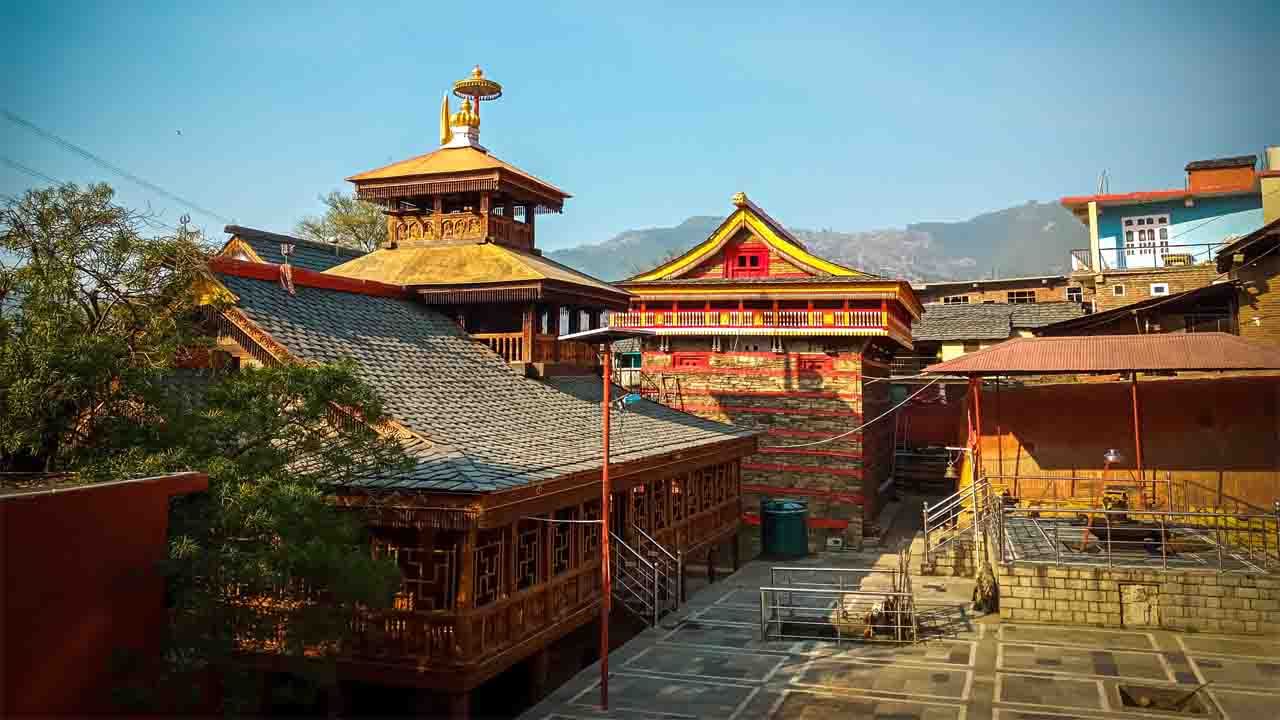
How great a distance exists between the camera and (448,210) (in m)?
23.5

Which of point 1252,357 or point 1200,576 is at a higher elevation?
point 1252,357

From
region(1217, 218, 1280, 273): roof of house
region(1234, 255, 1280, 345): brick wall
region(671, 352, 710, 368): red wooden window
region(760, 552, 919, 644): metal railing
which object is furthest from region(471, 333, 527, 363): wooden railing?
region(1234, 255, 1280, 345): brick wall

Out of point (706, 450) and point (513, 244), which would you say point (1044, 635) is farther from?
point (513, 244)

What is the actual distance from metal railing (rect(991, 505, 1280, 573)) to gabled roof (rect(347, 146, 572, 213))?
1277 centimetres

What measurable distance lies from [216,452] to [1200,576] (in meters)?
16.0

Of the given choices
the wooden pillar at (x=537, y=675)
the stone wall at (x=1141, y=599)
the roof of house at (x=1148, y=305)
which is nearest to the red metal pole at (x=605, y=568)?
the wooden pillar at (x=537, y=675)

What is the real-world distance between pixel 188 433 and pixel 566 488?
16.8 feet

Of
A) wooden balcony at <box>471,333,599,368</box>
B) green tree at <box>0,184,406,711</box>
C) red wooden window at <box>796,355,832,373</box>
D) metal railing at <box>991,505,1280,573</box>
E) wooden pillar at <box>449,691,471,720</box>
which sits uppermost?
red wooden window at <box>796,355,832,373</box>

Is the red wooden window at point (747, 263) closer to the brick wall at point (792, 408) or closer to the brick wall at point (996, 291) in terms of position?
the brick wall at point (792, 408)

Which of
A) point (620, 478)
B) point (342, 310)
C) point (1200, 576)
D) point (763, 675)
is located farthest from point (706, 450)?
point (1200, 576)

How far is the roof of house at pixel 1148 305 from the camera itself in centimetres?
2819

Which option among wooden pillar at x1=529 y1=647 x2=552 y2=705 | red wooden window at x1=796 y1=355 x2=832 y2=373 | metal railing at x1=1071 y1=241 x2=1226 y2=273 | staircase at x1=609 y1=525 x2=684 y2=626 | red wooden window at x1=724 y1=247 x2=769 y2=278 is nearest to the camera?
wooden pillar at x1=529 y1=647 x2=552 y2=705

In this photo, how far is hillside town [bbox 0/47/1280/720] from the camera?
404 inches

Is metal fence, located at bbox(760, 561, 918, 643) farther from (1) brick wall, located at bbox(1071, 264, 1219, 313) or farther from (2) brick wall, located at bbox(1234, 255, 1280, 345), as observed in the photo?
(1) brick wall, located at bbox(1071, 264, 1219, 313)
